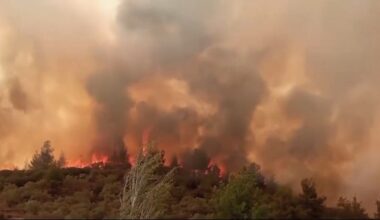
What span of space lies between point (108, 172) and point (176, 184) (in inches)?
548

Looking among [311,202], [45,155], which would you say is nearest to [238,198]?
[311,202]

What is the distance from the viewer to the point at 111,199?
63969 millimetres

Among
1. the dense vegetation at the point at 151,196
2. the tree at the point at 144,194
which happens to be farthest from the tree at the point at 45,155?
the tree at the point at 144,194

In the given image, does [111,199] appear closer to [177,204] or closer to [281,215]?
[177,204]

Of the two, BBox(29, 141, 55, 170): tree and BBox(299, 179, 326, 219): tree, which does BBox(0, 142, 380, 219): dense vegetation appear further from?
BBox(29, 141, 55, 170): tree

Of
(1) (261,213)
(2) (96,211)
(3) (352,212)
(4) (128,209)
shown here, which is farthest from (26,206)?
(3) (352,212)

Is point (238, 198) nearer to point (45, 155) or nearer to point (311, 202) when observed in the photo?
point (311, 202)

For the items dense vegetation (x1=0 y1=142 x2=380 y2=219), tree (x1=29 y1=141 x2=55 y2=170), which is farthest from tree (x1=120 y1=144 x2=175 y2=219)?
tree (x1=29 y1=141 x2=55 y2=170)

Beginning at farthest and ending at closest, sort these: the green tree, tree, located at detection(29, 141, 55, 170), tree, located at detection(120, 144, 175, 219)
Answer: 1. tree, located at detection(29, 141, 55, 170)
2. tree, located at detection(120, 144, 175, 219)
3. the green tree

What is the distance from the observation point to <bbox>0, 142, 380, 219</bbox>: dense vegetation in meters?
42.5

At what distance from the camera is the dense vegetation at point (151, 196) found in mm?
42469

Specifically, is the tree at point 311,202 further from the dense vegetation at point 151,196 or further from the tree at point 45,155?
the tree at point 45,155

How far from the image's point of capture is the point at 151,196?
146ft

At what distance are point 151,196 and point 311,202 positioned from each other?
12.6 metres
